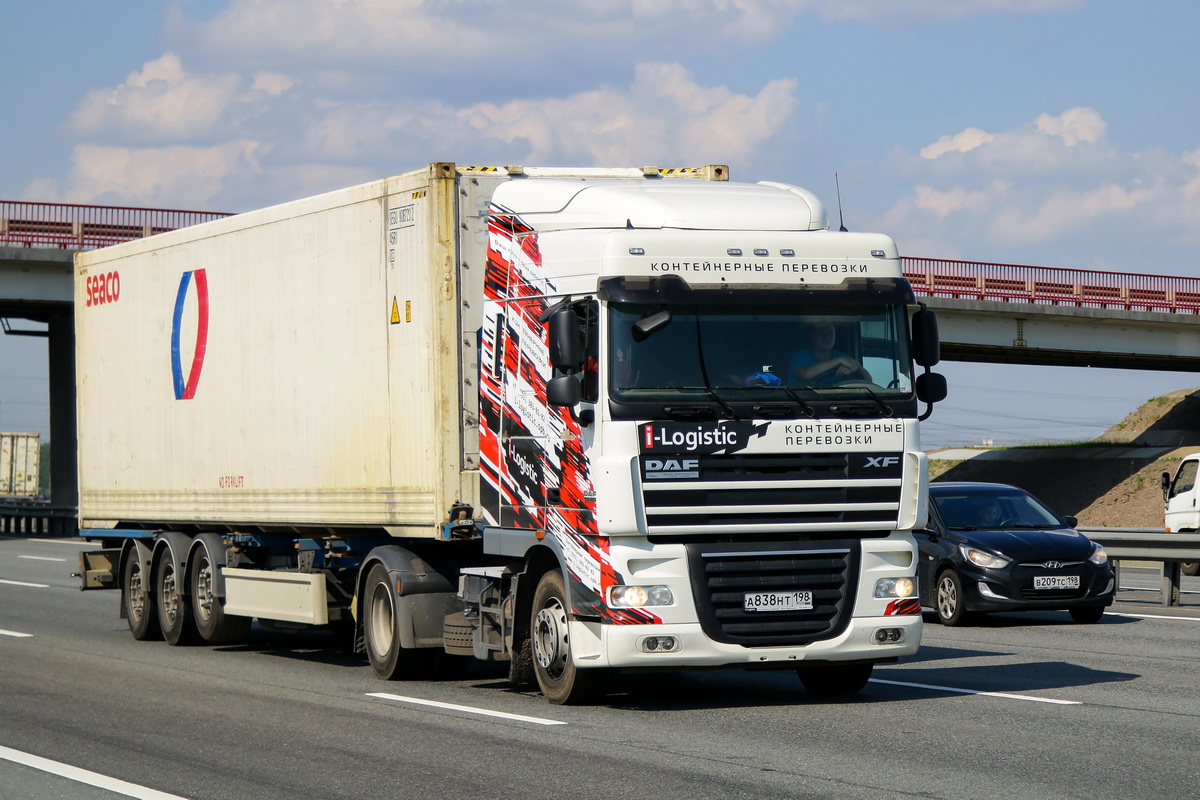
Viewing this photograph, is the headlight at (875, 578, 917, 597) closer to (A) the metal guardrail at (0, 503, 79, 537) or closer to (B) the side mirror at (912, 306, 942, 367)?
(B) the side mirror at (912, 306, 942, 367)

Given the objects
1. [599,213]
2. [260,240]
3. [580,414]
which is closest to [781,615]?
[580,414]

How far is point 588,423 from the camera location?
10195 millimetres

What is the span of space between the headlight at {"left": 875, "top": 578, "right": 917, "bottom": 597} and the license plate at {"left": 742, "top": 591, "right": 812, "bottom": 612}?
20.6 inches

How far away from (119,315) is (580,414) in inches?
369

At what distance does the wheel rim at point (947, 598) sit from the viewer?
17.3m

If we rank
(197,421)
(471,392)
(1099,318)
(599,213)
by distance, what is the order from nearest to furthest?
(599,213) < (471,392) < (197,421) < (1099,318)

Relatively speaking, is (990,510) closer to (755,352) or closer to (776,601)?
(776,601)

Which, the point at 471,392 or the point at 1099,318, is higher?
the point at 1099,318

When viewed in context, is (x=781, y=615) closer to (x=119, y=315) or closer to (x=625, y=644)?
(x=625, y=644)

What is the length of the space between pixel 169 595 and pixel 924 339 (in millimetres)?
9501

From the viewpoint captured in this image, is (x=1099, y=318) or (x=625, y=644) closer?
(x=625, y=644)

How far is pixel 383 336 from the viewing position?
1279cm

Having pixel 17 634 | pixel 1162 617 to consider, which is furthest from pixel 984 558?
pixel 17 634

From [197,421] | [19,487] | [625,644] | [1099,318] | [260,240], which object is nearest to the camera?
[625,644]
